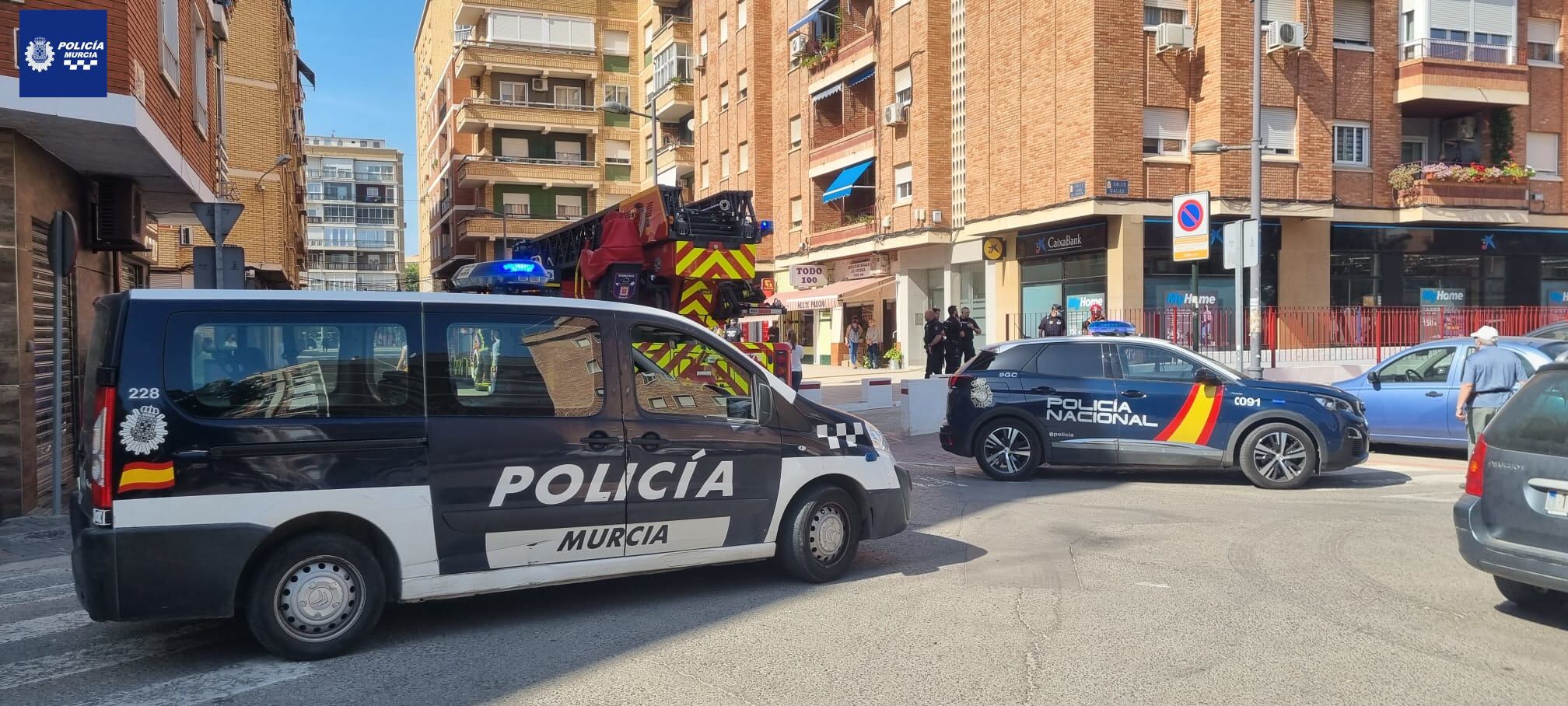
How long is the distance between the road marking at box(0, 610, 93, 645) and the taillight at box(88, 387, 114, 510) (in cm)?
128

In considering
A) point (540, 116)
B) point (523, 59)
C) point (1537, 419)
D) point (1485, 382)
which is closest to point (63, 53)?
point (1537, 419)

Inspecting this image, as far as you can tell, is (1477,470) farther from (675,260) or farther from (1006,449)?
(675,260)

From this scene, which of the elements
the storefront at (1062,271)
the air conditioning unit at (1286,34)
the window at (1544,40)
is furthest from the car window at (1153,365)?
the window at (1544,40)

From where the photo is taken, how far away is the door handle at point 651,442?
19.7 feet

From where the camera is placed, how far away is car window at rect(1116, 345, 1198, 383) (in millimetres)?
10711

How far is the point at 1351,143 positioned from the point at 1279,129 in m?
2.50

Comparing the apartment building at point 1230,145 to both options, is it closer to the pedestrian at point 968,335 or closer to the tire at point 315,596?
the pedestrian at point 968,335

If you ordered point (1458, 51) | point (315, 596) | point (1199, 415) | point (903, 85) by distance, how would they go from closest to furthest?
point (315, 596) < point (1199, 415) < point (1458, 51) < point (903, 85)

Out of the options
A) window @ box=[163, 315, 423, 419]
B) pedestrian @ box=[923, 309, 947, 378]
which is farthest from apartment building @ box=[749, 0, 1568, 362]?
window @ box=[163, 315, 423, 419]

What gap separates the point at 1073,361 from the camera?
1109 centimetres

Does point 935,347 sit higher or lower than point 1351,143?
lower

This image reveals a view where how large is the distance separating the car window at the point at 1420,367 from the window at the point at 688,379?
387 inches

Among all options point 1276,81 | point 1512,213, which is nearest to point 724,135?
point 1276,81

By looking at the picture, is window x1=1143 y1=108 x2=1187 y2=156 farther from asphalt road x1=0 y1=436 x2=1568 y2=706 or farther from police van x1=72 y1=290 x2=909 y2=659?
police van x1=72 y1=290 x2=909 y2=659
